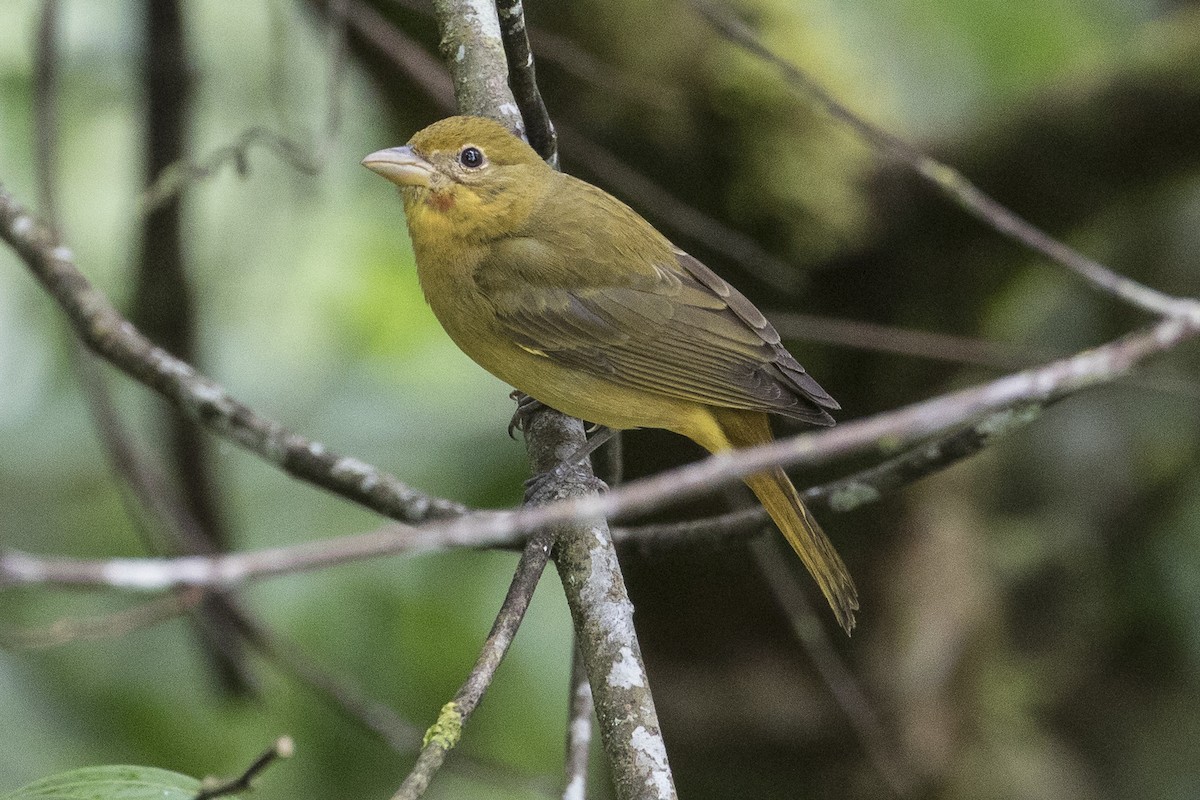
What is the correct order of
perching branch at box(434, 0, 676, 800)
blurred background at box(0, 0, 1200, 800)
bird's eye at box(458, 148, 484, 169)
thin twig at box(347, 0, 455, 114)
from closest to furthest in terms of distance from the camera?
perching branch at box(434, 0, 676, 800)
bird's eye at box(458, 148, 484, 169)
thin twig at box(347, 0, 455, 114)
blurred background at box(0, 0, 1200, 800)

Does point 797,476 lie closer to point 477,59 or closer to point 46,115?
point 477,59

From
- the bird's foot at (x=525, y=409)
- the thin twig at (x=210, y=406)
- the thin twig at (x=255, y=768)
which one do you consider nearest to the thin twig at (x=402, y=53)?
the bird's foot at (x=525, y=409)

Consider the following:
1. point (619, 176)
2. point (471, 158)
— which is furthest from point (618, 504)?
point (619, 176)

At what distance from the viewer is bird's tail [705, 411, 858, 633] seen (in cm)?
Result: 292

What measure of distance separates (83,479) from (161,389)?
2.42 m

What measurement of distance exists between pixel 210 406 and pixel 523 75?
103 centimetres

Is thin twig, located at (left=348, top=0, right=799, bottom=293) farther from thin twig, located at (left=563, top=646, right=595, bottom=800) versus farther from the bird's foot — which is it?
thin twig, located at (left=563, top=646, right=595, bottom=800)

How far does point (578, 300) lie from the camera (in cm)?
335

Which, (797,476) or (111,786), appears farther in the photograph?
(797,476)

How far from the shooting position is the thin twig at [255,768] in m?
1.27

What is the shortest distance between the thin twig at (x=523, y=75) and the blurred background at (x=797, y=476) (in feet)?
1.23

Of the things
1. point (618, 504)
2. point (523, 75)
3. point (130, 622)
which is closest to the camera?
point (618, 504)

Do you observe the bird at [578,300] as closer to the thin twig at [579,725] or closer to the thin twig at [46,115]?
the thin twig at [579,725]

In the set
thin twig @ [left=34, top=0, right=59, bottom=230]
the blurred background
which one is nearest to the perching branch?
the blurred background
